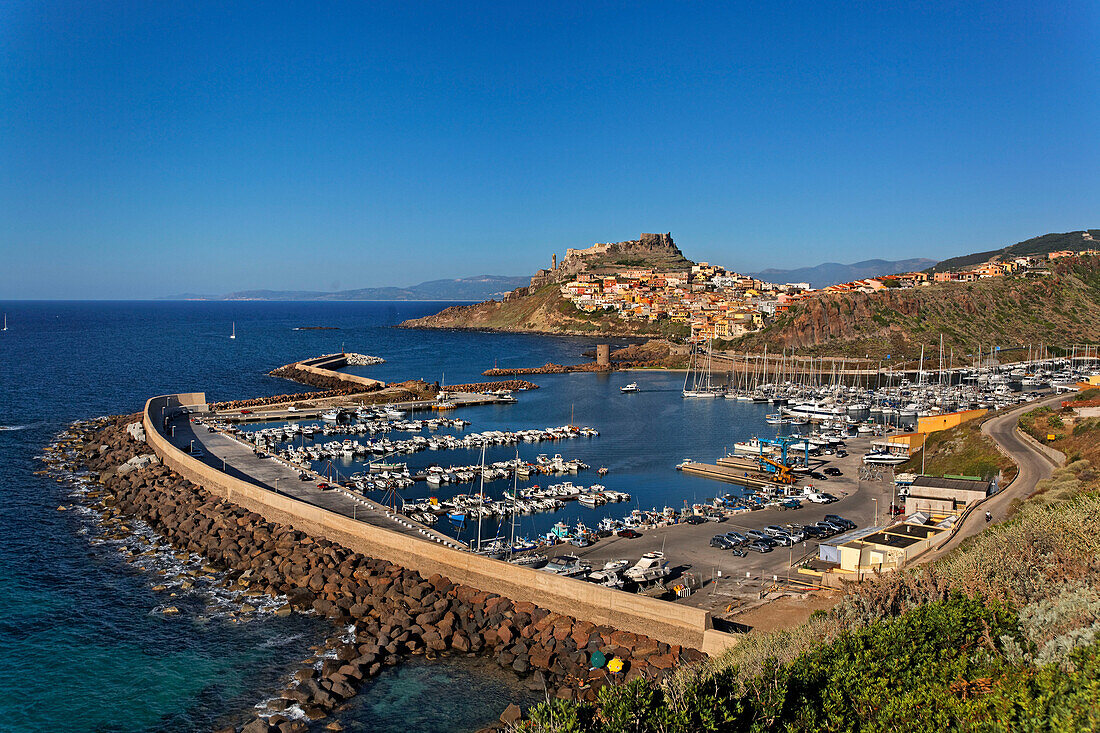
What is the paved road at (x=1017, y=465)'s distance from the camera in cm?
2241

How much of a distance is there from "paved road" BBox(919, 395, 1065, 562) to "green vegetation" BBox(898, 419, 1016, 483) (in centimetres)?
43

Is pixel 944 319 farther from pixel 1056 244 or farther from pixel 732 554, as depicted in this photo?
pixel 1056 244

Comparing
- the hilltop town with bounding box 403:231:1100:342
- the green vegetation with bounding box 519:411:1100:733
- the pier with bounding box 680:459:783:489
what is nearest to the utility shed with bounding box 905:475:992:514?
the pier with bounding box 680:459:783:489

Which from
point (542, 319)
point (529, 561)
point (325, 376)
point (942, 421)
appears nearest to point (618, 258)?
point (542, 319)

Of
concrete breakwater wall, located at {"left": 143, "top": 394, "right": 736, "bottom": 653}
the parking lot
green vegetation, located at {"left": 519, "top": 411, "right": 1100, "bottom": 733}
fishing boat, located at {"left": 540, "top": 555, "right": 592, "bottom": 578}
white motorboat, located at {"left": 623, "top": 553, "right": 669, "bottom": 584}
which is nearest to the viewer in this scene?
green vegetation, located at {"left": 519, "top": 411, "right": 1100, "bottom": 733}

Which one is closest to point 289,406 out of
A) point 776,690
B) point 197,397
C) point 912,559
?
point 197,397

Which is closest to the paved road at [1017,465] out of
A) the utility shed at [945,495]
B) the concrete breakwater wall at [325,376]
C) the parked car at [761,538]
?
the utility shed at [945,495]

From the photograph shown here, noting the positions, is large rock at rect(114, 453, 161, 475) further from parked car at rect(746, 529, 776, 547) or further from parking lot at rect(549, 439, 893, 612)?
parked car at rect(746, 529, 776, 547)

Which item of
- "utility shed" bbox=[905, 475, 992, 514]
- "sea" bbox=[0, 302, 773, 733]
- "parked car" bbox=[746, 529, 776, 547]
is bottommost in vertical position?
"sea" bbox=[0, 302, 773, 733]

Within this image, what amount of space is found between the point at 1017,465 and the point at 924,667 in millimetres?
22720

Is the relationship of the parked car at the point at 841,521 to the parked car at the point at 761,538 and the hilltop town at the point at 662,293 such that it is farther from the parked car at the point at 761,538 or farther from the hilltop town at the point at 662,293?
the hilltop town at the point at 662,293

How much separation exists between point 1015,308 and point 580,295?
73.0m

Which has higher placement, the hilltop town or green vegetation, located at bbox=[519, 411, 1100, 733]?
the hilltop town

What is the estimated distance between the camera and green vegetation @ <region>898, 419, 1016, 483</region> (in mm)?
31078
